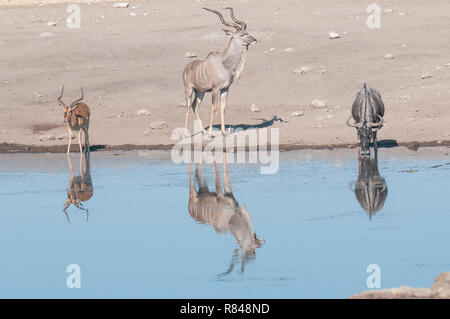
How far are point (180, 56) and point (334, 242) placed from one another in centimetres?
1951

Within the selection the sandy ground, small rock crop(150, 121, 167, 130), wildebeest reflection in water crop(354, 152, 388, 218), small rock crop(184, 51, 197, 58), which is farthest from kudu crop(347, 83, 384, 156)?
small rock crop(184, 51, 197, 58)

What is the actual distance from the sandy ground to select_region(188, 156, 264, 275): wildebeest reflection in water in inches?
203

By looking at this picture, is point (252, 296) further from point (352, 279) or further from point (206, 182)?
point (206, 182)

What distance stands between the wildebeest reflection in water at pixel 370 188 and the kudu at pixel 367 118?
1.46 ft

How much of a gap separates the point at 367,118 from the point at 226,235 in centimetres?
678

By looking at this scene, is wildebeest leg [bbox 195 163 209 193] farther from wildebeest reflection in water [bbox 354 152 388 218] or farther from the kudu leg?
wildebeest reflection in water [bbox 354 152 388 218]

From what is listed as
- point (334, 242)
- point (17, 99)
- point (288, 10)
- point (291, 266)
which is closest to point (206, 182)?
point (334, 242)

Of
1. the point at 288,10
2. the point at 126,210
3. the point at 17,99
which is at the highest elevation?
the point at 288,10

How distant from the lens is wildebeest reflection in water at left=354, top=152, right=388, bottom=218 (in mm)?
13211

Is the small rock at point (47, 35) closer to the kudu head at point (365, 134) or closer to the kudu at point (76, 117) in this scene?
the kudu at point (76, 117)

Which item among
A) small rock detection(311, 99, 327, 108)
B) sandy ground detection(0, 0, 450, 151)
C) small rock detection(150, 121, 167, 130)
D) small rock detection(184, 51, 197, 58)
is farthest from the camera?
small rock detection(184, 51, 197, 58)

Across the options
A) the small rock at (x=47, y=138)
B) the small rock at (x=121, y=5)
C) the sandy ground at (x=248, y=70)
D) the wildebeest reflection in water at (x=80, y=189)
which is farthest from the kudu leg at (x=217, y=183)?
the small rock at (x=121, y=5)

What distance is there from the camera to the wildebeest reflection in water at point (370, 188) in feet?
43.3

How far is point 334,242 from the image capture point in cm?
1108
